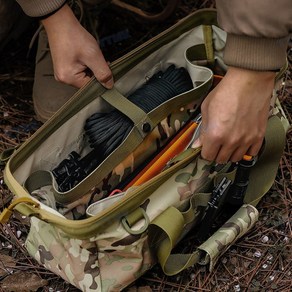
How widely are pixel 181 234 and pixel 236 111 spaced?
→ 17.1 inches

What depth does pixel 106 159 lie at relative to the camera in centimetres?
180

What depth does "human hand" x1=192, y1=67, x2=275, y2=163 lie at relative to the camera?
1585 millimetres

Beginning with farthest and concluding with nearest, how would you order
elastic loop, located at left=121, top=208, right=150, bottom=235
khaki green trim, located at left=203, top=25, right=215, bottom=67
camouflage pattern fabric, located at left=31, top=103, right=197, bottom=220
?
1. khaki green trim, located at left=203, top=25, right=215, bottom=67
2. camouflage pattern fabric, located at left=31, top=103, right=197, bottom=220
3. elastic loop, located at left=121, top=208, right=150, bottom=235

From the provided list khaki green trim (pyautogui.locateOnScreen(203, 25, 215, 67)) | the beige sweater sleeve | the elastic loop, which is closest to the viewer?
the beige sweater sleeve

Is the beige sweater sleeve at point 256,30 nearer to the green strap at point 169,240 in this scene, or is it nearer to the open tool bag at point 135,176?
the open tool bag at point 135,176

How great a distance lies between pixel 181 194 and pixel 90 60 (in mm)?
463

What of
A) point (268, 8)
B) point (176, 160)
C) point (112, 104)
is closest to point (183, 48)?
point (112, 104)

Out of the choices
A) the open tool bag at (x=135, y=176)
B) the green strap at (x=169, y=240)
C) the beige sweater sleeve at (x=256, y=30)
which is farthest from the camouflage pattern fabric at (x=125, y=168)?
the beige sweater sleeve at (x=256, y=30)

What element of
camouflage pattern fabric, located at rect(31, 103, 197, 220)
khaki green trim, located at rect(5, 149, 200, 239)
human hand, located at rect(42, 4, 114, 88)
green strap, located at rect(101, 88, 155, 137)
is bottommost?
camouflage pattern fabric, located at rect(31, 103, 197, 220)

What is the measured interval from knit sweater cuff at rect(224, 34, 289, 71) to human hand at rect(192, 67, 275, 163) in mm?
20

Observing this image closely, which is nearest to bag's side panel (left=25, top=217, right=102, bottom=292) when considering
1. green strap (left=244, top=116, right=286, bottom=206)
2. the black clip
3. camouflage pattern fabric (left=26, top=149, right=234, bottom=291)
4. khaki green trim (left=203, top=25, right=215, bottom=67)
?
camouflage pattern fabric (left=26, top=149, right=234, bottom=291)

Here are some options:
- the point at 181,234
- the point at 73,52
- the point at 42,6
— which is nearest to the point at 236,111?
the point at 181,234

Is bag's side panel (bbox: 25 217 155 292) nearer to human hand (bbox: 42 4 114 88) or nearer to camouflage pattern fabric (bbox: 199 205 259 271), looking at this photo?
camouflage pattern fabric (bbox: 199 205 259 271)

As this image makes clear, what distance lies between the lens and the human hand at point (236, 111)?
158 cm
